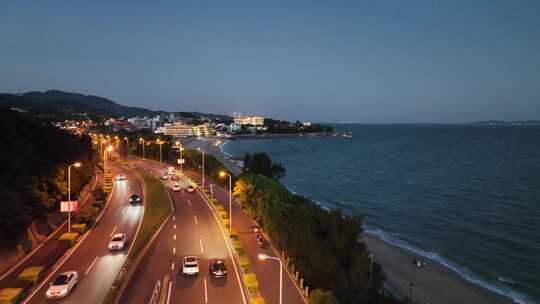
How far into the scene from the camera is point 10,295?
20.1 meters

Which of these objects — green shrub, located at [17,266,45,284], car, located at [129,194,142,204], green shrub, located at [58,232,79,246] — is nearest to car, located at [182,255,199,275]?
green shrub, located at [17,266,45,284]

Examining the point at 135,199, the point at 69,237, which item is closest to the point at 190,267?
the point at 69,237

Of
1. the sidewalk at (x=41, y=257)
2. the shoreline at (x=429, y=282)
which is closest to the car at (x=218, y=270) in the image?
the sidewalk at (x=41, y=257)

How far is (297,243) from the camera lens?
89.2 ft

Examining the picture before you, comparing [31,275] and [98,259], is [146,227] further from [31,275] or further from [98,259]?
[31,275]

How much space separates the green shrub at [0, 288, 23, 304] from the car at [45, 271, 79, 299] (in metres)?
1.32

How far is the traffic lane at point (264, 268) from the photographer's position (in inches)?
904

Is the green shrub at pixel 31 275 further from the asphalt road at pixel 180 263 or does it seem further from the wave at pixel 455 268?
the wave at pixel 455 268

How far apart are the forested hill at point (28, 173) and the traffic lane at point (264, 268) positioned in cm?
1658

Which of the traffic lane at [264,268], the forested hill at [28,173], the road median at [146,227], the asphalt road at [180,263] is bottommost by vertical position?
the traffic lane at [264,268]

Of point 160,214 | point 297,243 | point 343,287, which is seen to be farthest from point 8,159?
point 343,287

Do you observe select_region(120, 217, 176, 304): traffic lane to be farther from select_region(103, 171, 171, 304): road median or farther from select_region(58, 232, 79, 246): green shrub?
select_region(58, 232, 79, 246): green shrub

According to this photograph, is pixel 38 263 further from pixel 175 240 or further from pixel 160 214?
pixel 160 214

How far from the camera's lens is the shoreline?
3066 cm
